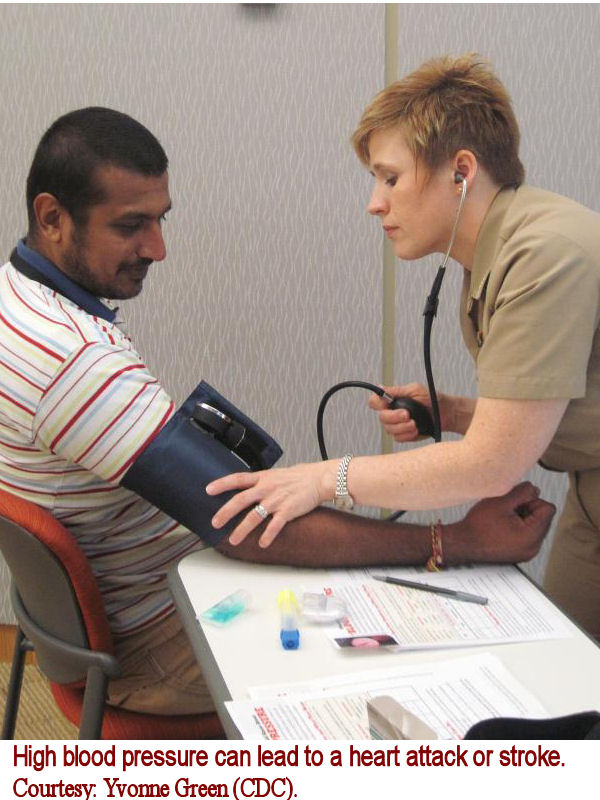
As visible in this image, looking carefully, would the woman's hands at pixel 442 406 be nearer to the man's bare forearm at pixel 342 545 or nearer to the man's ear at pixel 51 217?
the man's bare forearm at pixel 342 545

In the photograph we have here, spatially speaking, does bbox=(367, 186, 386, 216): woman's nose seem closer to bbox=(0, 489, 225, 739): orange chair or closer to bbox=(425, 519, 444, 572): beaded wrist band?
bbox=(425, 519, 444, 572): beaded wrist band

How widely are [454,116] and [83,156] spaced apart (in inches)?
23.6

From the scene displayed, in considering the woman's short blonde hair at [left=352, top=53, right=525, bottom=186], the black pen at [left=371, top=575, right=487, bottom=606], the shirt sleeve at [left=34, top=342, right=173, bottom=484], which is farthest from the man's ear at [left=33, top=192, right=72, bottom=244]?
the black pen at [left=371, top=575, right=487, bottom=606]

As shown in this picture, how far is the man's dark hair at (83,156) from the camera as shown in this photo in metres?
1.52

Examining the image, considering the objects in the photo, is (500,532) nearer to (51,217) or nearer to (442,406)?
(442,406)

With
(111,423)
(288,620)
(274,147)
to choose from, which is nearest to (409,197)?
(111,423)

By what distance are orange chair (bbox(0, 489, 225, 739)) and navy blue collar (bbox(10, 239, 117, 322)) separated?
1.24ft

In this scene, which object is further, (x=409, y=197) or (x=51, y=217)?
(x=51, y=217)

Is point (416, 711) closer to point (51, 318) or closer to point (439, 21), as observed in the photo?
point (51, 318)

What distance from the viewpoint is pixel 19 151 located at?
2174mm

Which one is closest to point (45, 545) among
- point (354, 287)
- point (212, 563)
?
point (212, 563)

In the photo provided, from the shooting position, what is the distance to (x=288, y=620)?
3.71 ft

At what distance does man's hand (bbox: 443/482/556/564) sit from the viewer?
1.31 m

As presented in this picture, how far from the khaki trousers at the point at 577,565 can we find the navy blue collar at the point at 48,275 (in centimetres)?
86
